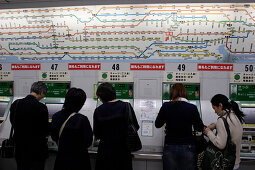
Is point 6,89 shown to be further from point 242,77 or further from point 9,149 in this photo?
point 242,77

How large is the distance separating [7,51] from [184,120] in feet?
11.0

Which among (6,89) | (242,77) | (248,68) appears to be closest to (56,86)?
(6,89)

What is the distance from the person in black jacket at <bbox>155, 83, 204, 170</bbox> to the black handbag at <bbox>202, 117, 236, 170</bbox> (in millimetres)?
198

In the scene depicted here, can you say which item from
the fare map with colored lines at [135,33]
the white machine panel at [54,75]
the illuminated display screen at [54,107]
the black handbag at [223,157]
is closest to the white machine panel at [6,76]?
the fare map with colored lines at [135,33]

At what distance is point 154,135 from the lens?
2.99 m

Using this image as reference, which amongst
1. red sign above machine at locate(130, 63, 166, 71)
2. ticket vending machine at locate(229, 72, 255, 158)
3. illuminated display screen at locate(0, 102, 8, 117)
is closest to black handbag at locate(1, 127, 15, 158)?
illuminated display screen at locate(0, 102, 8, 117)

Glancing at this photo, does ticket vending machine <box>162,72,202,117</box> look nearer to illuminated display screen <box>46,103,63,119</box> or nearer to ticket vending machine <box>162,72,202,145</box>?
ticket vending machine <box>162,72,202,145</box>

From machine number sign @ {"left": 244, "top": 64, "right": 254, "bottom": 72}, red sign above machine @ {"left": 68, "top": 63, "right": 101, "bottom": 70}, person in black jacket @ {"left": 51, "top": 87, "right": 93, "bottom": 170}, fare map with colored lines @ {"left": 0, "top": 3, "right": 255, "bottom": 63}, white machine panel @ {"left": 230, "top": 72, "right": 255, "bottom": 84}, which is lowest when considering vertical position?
person in black jacket @ {"left": 51, "top": 87, "right": 93, "bottom": 170}

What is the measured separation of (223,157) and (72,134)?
5.32 ft

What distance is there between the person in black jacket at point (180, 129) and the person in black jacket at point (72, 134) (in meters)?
0.92

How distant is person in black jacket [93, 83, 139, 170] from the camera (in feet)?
6.76

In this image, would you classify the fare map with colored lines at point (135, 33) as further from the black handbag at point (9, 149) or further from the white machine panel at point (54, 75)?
the black handbag at point (9, 149)

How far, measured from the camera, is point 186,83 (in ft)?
10.1

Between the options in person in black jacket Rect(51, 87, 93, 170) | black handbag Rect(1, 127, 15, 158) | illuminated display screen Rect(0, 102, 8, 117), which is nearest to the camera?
person in black jacket Rect(51, 87, 93, 170)
